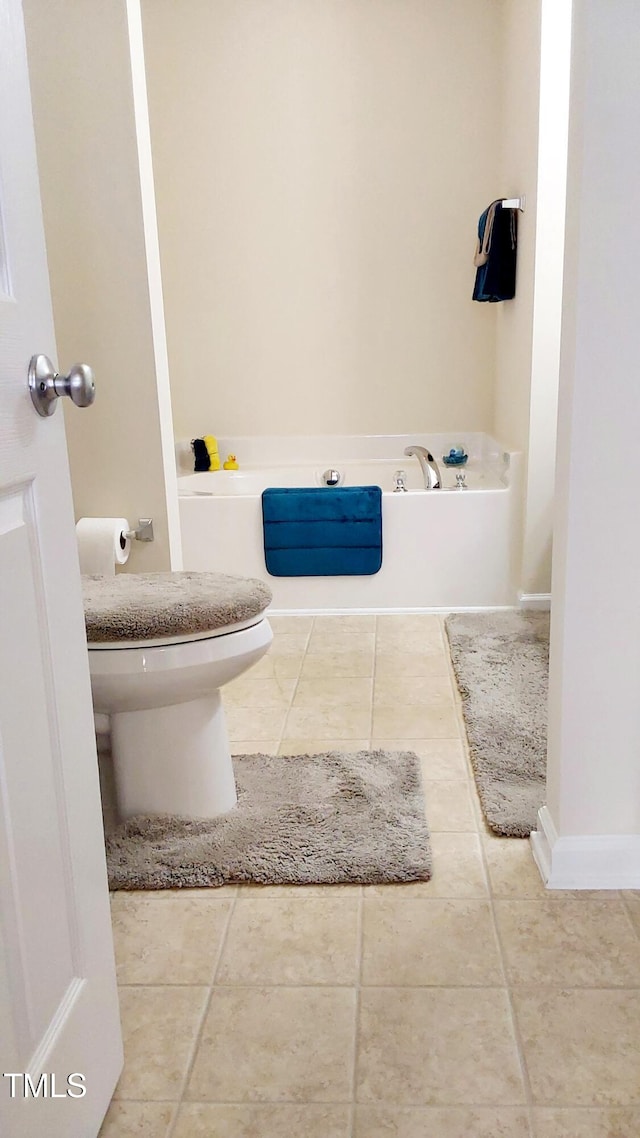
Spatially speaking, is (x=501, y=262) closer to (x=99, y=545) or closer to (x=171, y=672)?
(x=99, y=545)

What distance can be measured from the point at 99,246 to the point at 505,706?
1.62 m

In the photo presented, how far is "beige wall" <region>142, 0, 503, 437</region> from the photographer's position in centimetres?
384

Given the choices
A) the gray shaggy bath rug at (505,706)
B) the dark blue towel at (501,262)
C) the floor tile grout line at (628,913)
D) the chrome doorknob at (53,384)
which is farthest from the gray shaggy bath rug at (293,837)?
the dark blue towel at (501,262)

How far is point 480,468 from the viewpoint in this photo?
401 cm

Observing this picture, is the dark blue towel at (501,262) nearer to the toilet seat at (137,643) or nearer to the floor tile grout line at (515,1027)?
the toilet seat at (137,643)

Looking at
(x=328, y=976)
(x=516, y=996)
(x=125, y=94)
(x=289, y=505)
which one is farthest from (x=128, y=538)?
(x=516, y=996)

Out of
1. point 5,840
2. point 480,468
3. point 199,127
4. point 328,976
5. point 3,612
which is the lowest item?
point 328,976

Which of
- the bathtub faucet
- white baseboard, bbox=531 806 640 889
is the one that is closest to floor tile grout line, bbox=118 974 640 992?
Answer: white baseboard, bbox=531 806 640 889

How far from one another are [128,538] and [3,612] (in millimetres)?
1698

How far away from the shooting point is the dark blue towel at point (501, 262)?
11.1 ft

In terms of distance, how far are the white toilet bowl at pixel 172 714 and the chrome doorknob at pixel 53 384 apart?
0.78 meters

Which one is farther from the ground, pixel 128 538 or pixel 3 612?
pixel 3 612

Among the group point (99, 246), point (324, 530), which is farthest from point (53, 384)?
point (324, 530)

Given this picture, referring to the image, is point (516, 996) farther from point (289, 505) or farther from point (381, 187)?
point (381, 187)
